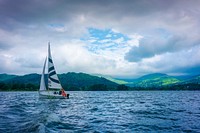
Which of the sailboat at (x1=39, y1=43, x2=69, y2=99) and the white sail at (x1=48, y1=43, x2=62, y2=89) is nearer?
the sailboat at (x1=39, y1=43, x2=69, y2=99)

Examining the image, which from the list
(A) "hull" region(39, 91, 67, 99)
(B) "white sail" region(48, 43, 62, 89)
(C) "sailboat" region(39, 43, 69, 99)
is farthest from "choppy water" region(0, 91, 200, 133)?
(B) "white sail" region(48, 43, 62, 89)

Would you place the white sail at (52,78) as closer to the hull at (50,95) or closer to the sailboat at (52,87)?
the sailboat at (52,87)

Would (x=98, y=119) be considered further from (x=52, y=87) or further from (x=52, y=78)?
(x=52, y=87)

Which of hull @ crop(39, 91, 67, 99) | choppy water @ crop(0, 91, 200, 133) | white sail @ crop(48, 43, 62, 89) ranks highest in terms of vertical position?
white sail @ crop(48, 43, 62, 89)

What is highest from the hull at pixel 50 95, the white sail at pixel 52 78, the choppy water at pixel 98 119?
the white sail at pixel 52 78

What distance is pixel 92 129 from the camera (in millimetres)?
23891

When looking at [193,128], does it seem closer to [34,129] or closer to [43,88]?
[34,129]

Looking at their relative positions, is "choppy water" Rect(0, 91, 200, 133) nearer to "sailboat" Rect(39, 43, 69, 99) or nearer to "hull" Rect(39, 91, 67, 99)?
"hull" Rect(39, 91, 67, 99)

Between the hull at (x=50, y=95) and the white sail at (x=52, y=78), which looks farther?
the white sail at (x=52, y=78)

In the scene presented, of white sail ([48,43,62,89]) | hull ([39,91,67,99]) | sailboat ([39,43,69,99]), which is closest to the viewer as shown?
hull ([39,91,67,99])

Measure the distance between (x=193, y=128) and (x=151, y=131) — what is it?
4973 mm

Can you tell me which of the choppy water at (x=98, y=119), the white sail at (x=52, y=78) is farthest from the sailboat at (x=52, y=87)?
the choppy water at (x=98, y=119)

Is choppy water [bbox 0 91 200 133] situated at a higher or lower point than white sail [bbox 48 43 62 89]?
lower

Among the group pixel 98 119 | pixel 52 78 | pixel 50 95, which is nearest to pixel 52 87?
pixel 52 78
